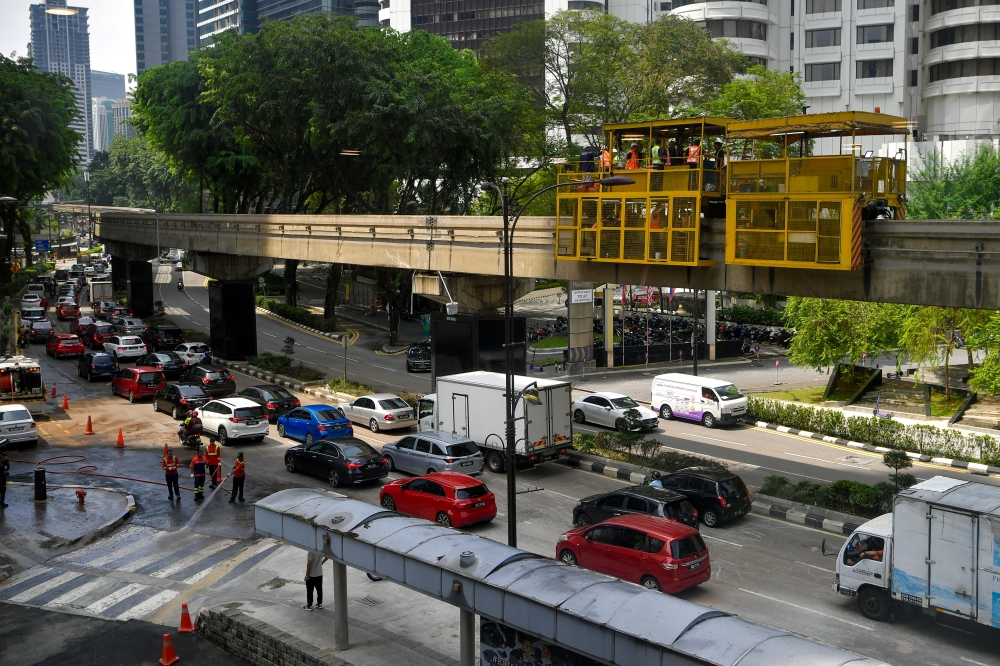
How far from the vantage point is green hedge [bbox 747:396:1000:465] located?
30062 millimetres

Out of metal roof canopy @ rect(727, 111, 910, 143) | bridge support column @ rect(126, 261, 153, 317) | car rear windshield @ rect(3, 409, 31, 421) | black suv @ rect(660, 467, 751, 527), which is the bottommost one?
black suv @ rect(660, 467, 751, 527)

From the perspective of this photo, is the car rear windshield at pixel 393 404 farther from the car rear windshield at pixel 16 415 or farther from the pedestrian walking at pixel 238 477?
the car rear windshield at pixel 16 415

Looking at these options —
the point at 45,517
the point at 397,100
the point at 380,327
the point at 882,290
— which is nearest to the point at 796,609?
the point at 882,290

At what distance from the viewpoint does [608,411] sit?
3422cm

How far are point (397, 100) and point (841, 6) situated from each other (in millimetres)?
49799

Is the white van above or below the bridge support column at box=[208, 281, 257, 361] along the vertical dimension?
below

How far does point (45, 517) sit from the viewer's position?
23062 millimetres

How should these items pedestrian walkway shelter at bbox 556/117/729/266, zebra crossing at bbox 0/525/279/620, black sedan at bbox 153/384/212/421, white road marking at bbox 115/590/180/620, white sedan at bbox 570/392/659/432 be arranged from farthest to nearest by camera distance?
white sedan at bbox 570/392/659/432 → black sedan at bbox 153/384/212/421 → pedestrian walkway shelter at bbox 556/117/729/266 → zebra crossing at bbox 0/525/279/620 → white road marking at bbox 115/590/180/620

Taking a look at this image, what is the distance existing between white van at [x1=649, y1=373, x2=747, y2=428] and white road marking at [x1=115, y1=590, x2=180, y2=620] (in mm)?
22512

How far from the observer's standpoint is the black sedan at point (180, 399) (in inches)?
1319

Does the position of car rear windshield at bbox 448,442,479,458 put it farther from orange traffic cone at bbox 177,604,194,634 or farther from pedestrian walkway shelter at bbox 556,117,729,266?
orange traffic cone at bbox 177,604,194,634

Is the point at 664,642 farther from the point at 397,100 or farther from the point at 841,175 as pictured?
the point at 397,100

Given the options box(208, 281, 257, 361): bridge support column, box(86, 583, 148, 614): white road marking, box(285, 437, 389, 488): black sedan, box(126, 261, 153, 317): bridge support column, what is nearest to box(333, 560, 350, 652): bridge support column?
box(86, 583, 148, 614): white road marking

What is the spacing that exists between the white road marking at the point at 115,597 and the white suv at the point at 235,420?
11.2 m
